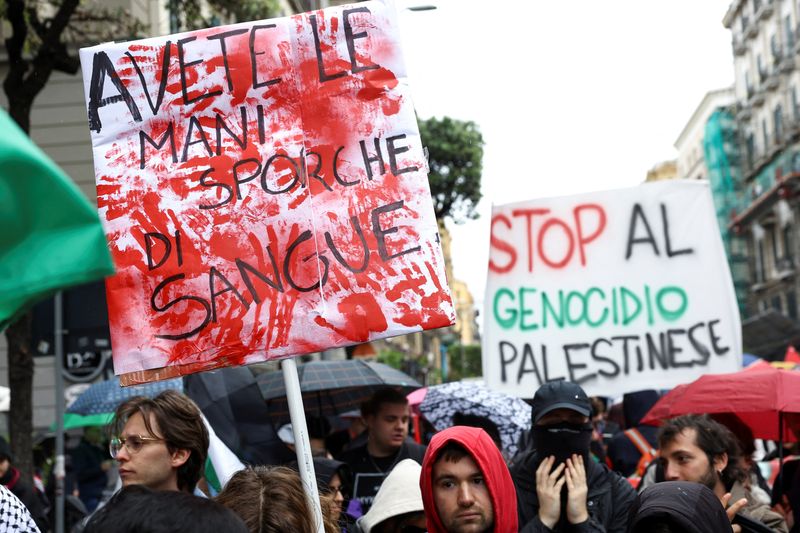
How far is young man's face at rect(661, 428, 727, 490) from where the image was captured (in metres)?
4.91

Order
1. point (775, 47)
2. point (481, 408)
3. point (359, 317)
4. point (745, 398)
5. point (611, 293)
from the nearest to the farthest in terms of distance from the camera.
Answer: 1. point (359, 317)
2. point (745, 398)
3. point (611, 293)
4. point (481, 408)
5. point (775, 47)

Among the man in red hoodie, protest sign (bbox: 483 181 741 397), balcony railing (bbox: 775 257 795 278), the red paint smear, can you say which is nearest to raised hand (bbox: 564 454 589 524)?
the man in red hoodie

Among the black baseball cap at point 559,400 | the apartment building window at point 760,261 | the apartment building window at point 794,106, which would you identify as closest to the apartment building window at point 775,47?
the apartment building window at point 794,106

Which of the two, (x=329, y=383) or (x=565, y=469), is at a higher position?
(x=329, y=383)

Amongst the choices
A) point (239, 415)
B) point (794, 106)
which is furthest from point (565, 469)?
point (794, 106)

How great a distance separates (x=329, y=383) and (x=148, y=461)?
4.46m

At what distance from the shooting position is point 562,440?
459 centimetres

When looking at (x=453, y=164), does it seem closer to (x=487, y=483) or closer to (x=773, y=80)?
(x=773, y=80)

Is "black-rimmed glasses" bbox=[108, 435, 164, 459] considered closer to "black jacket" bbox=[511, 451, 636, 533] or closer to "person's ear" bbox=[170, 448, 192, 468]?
"person's ear" bbox=[170, 448, 192, 468]

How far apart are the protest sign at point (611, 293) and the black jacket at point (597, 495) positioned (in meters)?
2.36

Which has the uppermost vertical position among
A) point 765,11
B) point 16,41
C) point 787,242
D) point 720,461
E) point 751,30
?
point 751,30

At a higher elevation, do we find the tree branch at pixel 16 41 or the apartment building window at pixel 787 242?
the apartment building window at pixel 787 242

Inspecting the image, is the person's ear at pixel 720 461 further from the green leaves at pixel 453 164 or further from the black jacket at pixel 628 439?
the green leaves at pixel 453 164

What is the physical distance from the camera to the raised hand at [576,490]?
4.22m
